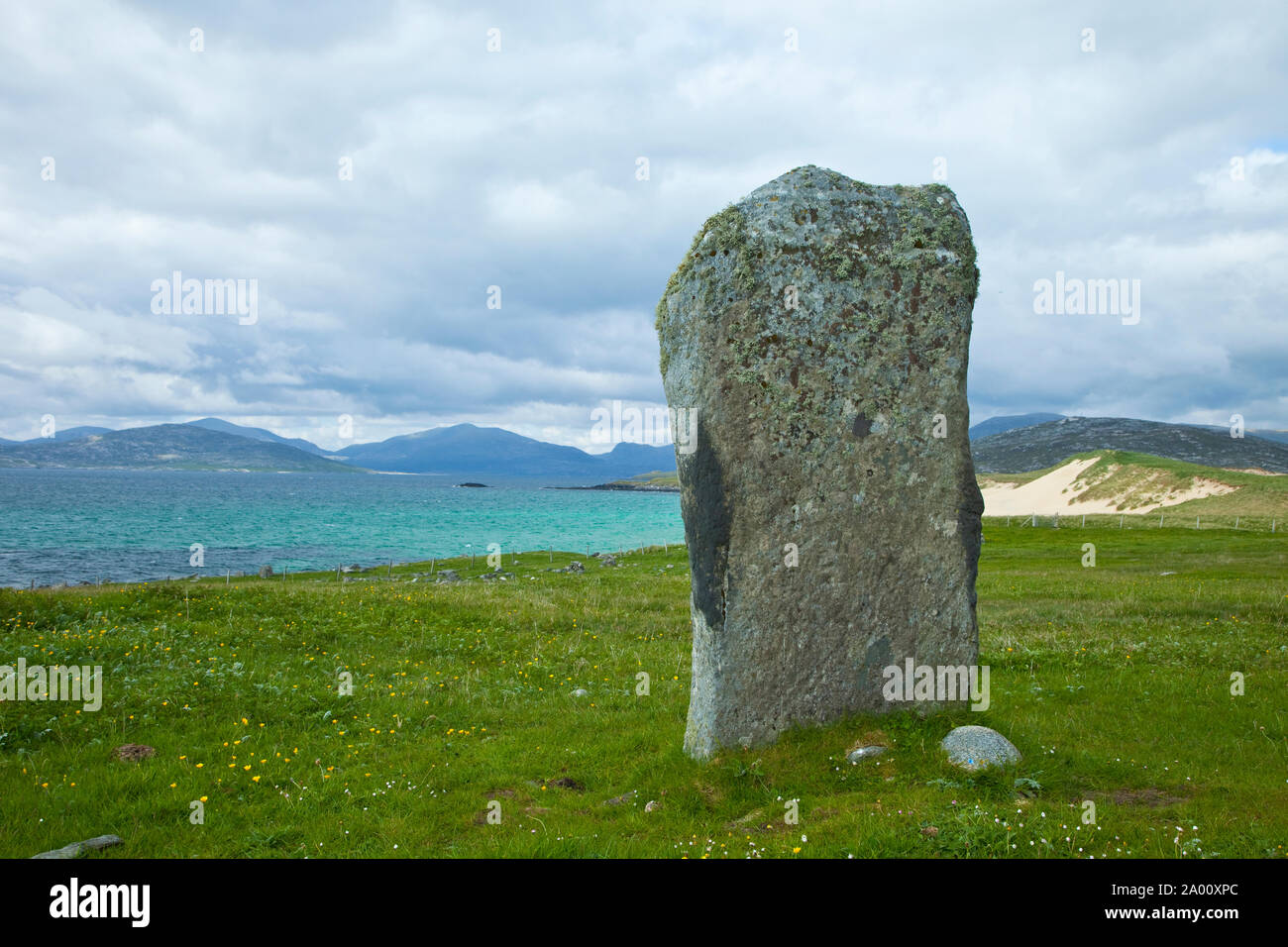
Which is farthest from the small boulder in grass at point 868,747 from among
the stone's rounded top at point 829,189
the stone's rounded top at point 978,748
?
the stone's rounded top at point 829,189

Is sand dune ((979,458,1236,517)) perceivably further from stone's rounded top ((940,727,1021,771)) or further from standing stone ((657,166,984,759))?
stone's rounded top ((940,727,1021,771))

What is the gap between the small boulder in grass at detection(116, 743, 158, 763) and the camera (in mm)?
10250

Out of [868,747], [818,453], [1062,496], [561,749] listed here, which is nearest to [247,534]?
[561,749]

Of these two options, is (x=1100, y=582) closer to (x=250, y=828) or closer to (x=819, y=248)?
(x=819, y=248)

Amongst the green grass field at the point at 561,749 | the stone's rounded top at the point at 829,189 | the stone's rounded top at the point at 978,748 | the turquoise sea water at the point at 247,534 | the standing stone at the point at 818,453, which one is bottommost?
the turquoise sea water at the point at 247,534

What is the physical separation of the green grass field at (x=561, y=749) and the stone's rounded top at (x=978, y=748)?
0.20 m

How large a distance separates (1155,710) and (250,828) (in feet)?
43.0

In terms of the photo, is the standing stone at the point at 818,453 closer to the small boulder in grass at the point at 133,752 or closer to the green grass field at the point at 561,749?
the green grass field at the point at 561,749

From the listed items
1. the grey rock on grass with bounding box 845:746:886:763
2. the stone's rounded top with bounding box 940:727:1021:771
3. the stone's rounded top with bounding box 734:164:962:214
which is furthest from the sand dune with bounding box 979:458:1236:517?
the grey rock on grass with bounding box 845:746:886:763

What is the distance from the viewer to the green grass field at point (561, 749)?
754 centimetres

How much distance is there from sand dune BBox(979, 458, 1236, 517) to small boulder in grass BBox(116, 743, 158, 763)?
80775 mm

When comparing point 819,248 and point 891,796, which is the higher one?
point 819,248
